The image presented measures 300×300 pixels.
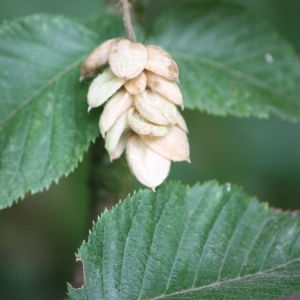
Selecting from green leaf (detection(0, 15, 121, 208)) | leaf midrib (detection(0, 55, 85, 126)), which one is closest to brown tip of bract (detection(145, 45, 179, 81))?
green leaf (detection(0, 15, 121, 208))

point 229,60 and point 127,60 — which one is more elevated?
point 229,60

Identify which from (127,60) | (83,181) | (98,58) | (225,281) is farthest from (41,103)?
(83,181)

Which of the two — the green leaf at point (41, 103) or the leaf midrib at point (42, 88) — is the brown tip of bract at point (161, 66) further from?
the leaf midrib at point (42, 88)

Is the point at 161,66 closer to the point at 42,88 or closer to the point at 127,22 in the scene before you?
the point at 127,22

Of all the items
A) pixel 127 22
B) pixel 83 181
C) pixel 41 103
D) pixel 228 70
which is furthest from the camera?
pixel 83 181

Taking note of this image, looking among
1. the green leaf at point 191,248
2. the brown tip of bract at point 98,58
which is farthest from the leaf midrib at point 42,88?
the green leaf at point 191,248

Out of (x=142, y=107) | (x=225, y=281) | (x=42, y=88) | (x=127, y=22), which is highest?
(x=127, y=22)
